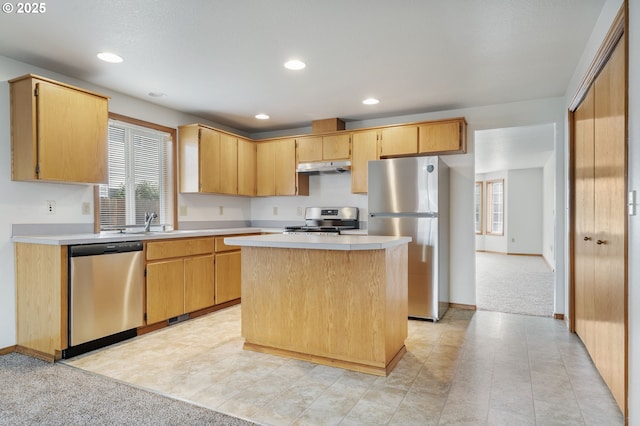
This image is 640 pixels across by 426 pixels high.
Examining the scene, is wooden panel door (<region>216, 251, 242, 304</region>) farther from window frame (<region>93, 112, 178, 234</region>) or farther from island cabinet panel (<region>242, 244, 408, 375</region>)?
island cabinet panel (<region>242, 244, 408, 375</region>)

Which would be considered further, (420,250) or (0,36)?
(420,250)

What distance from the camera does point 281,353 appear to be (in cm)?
286

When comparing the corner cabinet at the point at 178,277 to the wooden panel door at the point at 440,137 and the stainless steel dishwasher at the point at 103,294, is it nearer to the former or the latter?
the stainless steel dishwasher at the point at 103,294

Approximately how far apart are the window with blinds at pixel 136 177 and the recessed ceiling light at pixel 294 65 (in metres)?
1.92

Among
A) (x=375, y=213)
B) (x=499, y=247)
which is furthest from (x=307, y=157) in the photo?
(x=499, y=247)

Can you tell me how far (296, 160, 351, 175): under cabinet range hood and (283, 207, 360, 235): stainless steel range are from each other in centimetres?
52

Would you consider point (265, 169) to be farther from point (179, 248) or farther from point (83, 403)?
point (83, 403)

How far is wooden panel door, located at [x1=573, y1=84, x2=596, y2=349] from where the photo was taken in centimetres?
274

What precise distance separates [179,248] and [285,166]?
1.89m

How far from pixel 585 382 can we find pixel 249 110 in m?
3.97

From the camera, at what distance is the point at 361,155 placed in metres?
4.59

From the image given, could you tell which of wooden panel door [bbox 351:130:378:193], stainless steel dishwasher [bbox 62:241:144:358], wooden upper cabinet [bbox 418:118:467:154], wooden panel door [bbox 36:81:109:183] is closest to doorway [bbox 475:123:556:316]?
wooden upper cabinet [bbox 418:118:467:154]

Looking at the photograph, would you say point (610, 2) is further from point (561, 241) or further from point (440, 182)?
point (561, 241)

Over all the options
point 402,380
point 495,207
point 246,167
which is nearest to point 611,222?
point 402,380
